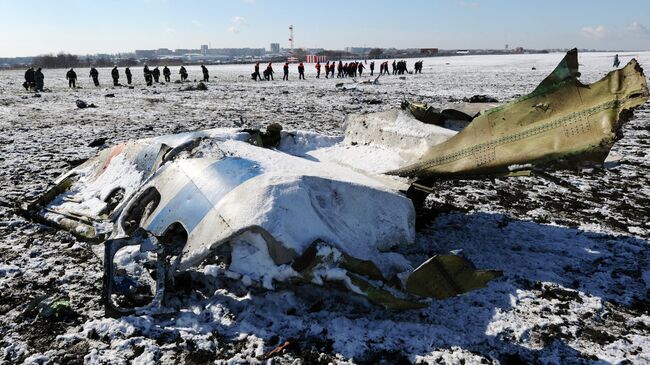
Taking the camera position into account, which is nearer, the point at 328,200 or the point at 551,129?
the point at 551,129

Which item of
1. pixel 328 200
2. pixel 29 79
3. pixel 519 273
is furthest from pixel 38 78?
pixel 519 273

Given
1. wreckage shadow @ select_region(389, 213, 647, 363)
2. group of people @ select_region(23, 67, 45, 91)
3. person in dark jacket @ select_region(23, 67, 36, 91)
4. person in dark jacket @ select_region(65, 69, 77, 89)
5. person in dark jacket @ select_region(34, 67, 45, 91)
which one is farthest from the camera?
person in dark jacket @ select_region(65, 69, 77, 89)

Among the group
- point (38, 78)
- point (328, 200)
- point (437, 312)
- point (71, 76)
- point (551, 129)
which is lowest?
point (437, 312)

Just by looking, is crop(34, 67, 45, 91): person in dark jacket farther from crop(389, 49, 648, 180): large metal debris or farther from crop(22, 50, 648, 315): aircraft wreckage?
crop(389, 49, 648, 180): large metal debris

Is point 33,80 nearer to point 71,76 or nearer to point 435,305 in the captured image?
point 71,76

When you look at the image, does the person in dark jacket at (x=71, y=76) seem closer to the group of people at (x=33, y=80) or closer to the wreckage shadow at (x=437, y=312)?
the group of people at (x=33, y=80)

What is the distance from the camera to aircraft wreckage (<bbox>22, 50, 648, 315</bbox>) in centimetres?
Answer: 322

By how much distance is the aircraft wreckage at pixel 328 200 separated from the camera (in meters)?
3.22

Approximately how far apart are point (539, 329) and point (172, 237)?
336cm

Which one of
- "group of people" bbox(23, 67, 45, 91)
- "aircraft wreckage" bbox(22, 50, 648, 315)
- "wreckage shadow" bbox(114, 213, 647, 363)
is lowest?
"wreckage shadow" bbox(114, 213, 647, 363)

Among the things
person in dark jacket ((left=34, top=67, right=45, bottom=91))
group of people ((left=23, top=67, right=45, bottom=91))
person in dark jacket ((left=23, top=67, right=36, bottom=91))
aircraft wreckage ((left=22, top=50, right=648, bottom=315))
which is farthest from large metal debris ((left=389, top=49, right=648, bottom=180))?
person in dark jacket ((left=34, top=67, right=45, bottom=91))

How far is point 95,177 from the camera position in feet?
18.7

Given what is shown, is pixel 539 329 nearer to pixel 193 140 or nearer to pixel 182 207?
pixel 182 207

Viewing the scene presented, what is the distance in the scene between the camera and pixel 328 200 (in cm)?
374
